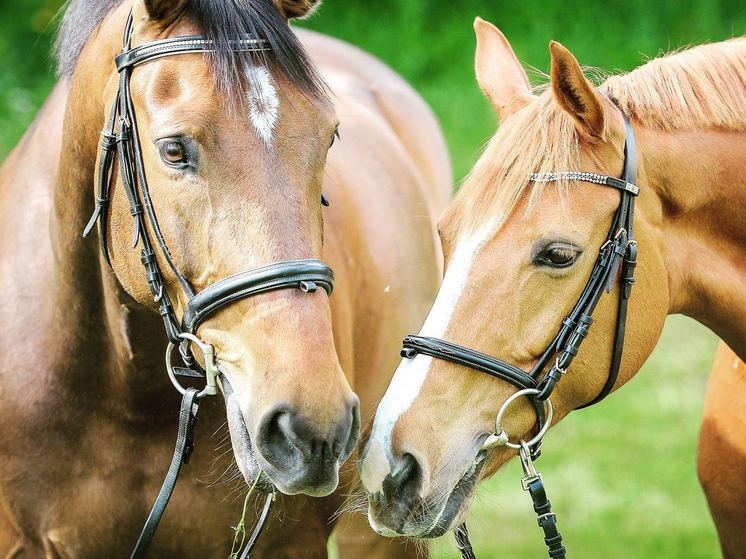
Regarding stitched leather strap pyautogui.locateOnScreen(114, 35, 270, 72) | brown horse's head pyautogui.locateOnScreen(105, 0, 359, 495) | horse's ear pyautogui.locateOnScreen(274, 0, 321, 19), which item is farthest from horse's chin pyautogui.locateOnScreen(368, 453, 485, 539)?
horse's ear pyautogui.locateOnScreen(274, 0, 321, 19)

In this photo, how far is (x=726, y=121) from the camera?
278 centimetres

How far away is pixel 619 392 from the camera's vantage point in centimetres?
702

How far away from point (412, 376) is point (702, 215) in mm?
903

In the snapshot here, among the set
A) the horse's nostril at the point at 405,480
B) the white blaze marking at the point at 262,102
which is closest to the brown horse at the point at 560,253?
the horse's nostril at the point at 405,480

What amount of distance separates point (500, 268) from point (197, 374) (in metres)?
0.80

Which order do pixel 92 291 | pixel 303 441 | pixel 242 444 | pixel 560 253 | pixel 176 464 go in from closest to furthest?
1. pixel 303 441
2. pixel 242 444
3. pixel 560 253
4. pixel 176 464
5. pixel 92 291

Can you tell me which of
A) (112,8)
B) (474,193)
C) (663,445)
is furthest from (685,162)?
(663,445)

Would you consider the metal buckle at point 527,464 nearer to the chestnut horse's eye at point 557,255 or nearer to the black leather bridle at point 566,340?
Result: the black leather bridle at point 566,340

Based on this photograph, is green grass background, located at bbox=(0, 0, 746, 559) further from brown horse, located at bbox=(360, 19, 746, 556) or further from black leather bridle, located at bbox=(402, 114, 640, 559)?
brown horse, located at bbox=(360, 19, 746, 556)

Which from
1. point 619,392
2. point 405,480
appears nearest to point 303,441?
point 405,480

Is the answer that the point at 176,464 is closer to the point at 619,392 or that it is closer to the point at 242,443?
the point at 242,443

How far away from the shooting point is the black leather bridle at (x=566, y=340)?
2562 mm

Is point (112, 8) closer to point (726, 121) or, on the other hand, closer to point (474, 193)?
point (474, 193)

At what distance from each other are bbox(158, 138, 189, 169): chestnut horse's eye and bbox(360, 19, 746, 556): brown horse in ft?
2.30
